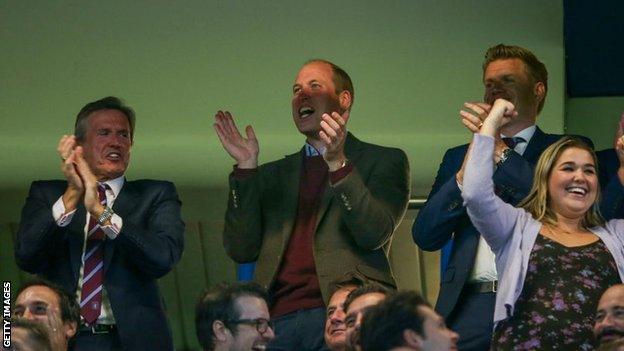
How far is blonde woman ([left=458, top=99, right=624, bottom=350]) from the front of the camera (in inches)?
224

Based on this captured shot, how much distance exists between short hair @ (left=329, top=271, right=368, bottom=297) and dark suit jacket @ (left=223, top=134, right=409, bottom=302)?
2 centimetres

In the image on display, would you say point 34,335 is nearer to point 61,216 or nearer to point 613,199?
point 61,216

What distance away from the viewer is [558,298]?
571 centimetres

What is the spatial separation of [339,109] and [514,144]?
67cm

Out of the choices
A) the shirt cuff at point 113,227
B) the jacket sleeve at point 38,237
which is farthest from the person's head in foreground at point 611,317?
the jacket sleeve at point 38,237

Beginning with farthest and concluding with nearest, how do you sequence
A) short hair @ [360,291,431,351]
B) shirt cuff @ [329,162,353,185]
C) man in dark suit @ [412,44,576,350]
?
1. shirt cuff @ [329,162,353,185]
2. man in dark suit @ [412,44,576,350]
3. short hair @ [360,291,431,351]

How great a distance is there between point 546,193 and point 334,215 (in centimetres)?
80

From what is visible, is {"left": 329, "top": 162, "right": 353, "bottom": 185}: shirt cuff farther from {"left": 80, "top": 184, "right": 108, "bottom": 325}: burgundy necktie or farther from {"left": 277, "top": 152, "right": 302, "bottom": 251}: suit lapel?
{"left": 80, "top": 184, "right": 108, "bottom": 325}: burgundy necktie

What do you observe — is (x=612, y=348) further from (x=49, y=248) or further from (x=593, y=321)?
(x=49, y=248)

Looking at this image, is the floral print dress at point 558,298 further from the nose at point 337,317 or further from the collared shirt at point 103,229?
the collared shirt at point 103,229

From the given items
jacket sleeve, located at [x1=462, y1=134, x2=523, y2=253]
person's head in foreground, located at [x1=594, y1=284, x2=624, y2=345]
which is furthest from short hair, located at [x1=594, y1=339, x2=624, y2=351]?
jacket sleeve, located at [x1=462, y1=134, x2=523, y2=253]

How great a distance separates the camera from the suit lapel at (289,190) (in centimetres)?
641

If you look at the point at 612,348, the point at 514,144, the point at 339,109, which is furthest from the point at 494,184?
the point at 612,348

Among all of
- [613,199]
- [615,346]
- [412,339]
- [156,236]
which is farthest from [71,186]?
[615,346]
